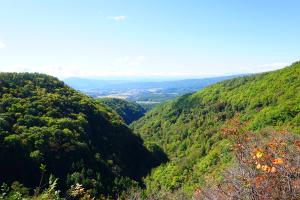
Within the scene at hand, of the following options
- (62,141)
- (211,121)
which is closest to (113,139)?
(62,141)

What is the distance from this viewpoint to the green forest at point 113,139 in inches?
2810

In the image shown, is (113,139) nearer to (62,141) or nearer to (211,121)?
(62,141)

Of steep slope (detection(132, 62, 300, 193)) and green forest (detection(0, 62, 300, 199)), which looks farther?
steep slope (detection(132, 62, 300, 193))

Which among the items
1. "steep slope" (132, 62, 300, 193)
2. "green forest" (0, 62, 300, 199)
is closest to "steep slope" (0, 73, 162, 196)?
"green forest" (0, 62, 300, 199)

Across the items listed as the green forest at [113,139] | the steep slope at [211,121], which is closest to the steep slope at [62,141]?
the green forest at [113,139]

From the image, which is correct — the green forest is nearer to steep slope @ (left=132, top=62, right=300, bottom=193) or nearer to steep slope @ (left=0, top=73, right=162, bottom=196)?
steep slope @ (left=0, top=73, right=162, bottom=196)

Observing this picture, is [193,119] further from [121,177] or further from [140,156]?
[121,177]

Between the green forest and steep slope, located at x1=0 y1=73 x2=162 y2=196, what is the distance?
0.60 feet

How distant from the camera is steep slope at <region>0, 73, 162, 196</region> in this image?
72.7 metres

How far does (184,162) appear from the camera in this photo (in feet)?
384

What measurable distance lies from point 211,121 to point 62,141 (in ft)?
281

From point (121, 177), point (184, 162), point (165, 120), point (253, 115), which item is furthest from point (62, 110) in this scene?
point (165, 120)

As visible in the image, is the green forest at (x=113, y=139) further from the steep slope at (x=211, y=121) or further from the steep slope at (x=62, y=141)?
the steep slope at (x=211, y=121)

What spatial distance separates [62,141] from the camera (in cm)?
8244
